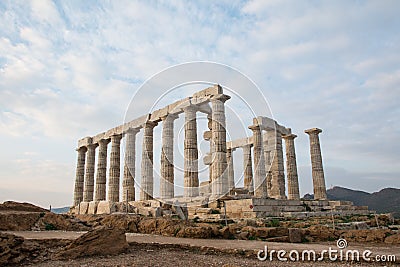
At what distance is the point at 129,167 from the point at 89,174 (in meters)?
7.40

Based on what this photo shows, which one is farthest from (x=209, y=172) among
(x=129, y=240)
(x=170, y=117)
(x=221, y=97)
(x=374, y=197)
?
(x=374, y=197)

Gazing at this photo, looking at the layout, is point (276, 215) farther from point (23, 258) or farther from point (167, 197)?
point (23, 258)

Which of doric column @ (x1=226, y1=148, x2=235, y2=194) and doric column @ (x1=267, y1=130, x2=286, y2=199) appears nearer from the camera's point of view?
doric column @ (x1=267, y1=130, x2=286, y2=199)

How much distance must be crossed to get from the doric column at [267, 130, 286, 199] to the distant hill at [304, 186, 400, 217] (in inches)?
2157

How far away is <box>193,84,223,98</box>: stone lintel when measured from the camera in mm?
23723

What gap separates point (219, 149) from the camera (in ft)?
76.9

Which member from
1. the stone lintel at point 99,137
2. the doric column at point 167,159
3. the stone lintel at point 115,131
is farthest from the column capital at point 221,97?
the stone lintel at point 99,137

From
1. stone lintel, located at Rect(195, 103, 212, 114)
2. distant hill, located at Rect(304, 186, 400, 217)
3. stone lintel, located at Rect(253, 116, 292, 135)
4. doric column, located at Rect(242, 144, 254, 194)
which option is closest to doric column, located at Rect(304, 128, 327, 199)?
stone lintel, located at Rect(253, 116, 292, 135)

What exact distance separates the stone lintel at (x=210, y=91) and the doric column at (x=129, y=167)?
392 inches

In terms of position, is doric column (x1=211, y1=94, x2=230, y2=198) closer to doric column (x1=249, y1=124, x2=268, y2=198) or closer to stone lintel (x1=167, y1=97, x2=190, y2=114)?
stone lintel (x1=167, y1=97, x2=190, y2=114)

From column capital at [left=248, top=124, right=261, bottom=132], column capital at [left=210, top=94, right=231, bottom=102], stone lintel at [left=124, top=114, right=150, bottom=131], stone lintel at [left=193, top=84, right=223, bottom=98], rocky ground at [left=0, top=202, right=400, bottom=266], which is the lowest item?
rocky ground at [left=0, top=202, right=400, bottom=266]

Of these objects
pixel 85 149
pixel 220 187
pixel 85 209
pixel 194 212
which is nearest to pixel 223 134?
pixel 220 187

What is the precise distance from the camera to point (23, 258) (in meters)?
6.87

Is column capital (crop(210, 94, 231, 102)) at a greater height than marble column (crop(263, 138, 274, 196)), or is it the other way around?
column capital (crop(210, 94, 231, 102))
